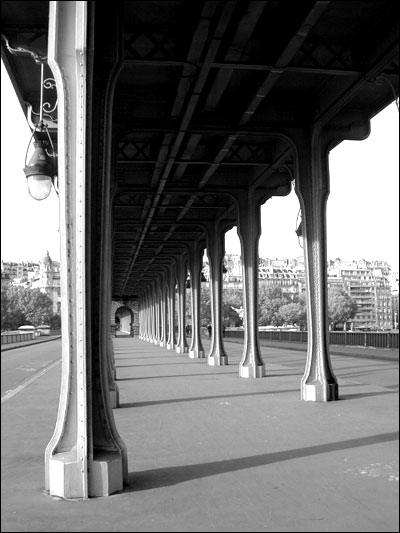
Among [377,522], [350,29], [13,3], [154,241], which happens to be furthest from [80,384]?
[154,241]

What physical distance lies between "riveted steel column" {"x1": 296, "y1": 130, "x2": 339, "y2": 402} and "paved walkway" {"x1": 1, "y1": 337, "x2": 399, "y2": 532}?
2.29 ft

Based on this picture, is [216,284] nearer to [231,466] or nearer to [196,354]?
[196,354]

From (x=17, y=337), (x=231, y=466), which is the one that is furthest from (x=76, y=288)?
(x=17, y=337)

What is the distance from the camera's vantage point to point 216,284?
29.5 metres

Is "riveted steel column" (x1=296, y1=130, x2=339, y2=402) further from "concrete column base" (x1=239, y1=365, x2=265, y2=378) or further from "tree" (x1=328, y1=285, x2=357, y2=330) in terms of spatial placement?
"tree" (x1=328, y1=285, x2=357, y2=330)

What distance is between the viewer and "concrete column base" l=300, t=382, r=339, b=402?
1456cm

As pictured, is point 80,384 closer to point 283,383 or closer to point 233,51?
point 233,51

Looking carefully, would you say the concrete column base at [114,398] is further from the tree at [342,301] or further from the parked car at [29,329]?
the parked car at [29,329]

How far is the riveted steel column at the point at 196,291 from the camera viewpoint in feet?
116

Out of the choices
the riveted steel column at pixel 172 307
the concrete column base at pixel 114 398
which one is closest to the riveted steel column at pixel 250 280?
the concrete column base at pixel 114 398

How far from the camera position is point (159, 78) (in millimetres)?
14125

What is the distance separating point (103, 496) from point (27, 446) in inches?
125

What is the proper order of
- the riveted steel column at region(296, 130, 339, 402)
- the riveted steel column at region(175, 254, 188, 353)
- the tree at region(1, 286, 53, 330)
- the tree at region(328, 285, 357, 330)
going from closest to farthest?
the tree at region(1, 286, 53, 330), the riveted steel column at region(296, 130, 339, 402), the tree at region(328, 285, 357, 330), the riveted steel column at region(175, 254, 188, 353)

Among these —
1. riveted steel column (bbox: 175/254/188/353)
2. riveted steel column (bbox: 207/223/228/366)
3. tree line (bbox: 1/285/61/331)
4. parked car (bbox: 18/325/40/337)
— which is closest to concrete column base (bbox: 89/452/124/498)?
tree line (bbox: 1/285/61/331)
